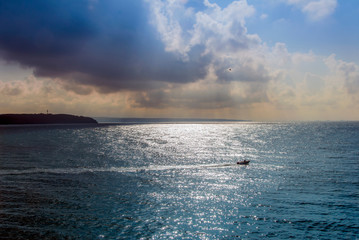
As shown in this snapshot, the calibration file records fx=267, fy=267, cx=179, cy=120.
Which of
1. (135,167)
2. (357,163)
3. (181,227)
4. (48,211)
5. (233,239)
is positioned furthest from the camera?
(357,163)

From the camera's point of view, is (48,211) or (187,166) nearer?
(48,211)

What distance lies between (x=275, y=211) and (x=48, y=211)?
28.0 m

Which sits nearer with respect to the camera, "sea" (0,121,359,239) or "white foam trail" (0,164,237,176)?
"sea" (0,121,359,239)

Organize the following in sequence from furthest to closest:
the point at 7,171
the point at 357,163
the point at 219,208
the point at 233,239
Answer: the point at 357,163 < the point at 7,171 < the point at 219,208 < the point at 233,239

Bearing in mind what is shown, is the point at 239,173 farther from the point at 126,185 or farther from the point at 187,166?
the point at 126,185

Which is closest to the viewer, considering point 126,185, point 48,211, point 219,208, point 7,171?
point 48,211

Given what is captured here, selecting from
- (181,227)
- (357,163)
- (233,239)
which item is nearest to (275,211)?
(233,239)

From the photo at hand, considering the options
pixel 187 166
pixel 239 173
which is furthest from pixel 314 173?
pixel 187 166

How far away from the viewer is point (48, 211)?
32312 mm

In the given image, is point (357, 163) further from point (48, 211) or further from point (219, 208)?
point (48, 211)

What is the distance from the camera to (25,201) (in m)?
35.5

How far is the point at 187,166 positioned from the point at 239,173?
563 inches

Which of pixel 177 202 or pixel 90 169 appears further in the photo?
pixel 90 169

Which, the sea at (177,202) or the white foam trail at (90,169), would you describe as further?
the white foam trail at (90,169)
